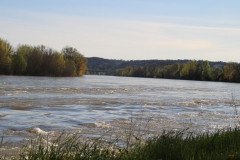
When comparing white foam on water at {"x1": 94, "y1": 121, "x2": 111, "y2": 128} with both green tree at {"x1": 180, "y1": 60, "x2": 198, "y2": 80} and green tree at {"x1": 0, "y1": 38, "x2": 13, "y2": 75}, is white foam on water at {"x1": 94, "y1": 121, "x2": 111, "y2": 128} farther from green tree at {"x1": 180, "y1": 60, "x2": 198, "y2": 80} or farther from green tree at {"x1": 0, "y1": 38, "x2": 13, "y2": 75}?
green tree at {"x1": 180, "y1": 60, "x2": 198, "y2": 80}

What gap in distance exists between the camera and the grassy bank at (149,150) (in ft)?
17.7

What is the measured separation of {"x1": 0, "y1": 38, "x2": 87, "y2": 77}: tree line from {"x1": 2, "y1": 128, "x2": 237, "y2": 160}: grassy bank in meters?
70.9

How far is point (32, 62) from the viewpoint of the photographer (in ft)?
270

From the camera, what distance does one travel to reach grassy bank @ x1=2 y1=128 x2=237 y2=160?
212 inches

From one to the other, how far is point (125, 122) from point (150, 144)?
25.1 feet

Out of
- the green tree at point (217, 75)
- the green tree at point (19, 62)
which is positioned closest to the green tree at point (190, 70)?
the green tree at point (217, 75)

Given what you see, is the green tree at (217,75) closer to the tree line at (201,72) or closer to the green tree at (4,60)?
the tree line at (201,72)

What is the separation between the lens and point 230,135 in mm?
8047

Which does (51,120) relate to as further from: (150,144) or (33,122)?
(150,144)

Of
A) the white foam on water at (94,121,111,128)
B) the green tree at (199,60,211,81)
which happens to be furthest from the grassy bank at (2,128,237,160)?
the green tree at (199,60,211,81)

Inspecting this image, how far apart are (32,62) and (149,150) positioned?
7904 cm

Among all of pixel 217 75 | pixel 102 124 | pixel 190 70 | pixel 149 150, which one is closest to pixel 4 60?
pixel 102 124

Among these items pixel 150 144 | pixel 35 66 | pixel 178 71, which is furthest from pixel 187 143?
pixel 178 71

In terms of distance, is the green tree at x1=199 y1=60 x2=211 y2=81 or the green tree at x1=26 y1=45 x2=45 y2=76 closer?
the green tree at x1=26 y1=45 x2=45 y2=76
